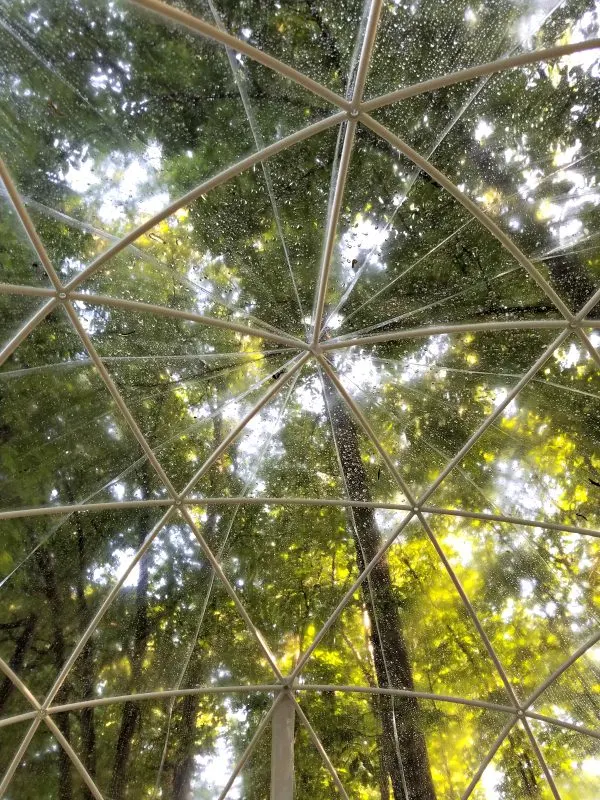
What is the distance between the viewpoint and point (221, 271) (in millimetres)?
13922

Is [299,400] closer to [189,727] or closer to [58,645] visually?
[58,645]

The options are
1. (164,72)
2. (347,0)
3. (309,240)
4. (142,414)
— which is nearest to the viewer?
(347,0)

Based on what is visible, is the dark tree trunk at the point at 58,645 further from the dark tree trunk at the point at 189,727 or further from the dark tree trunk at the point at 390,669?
the dark tree trunk at the point at 390,669

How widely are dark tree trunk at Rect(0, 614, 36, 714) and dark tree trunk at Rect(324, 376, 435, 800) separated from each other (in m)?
9.14

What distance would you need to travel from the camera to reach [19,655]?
54.6 feet

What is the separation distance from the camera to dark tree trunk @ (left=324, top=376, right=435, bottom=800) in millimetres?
18391

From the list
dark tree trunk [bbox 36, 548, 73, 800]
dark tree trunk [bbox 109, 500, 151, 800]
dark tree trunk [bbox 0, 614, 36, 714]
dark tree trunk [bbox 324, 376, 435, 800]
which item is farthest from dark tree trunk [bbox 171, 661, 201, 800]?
dark tree trunk [bbox 324, 376, 435, 800]

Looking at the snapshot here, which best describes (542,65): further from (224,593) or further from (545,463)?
(224,593)

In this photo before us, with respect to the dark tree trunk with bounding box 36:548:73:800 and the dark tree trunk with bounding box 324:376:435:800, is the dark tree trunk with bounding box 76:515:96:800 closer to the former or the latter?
the dark tree trunk with bounding box 36:548:73:800

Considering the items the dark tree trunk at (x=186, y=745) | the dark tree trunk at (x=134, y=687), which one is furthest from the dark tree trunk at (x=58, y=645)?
the dark tree trunk at (x=186, y=745)

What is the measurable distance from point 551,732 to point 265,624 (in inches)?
334

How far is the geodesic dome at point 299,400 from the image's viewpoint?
35.2ft

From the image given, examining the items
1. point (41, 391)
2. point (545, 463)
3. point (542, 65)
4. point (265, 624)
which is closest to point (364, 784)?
point (265, 624)

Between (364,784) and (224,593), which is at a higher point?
(224,593)
